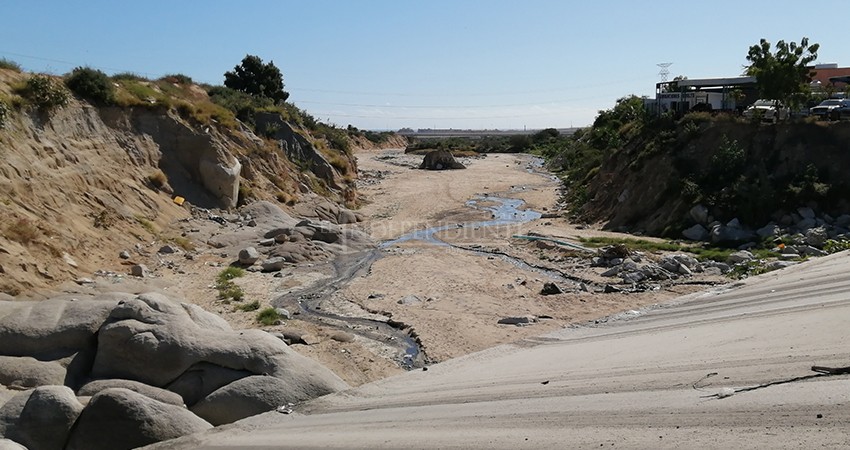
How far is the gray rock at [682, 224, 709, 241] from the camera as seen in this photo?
29.2 m

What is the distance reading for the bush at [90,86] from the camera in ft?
97.6

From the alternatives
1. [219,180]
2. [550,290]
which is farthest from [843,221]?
[219,180]

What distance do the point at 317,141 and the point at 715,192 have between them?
26.8 metres

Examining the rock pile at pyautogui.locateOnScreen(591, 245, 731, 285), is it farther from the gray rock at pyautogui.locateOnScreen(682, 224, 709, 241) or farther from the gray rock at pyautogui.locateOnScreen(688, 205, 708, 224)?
the gray rock at pyautogui.locateOnScreen(688, 205, 708, 224)

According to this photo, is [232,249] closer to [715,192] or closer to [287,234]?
[287,234]

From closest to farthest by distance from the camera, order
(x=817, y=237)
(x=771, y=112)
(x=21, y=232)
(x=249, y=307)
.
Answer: (x=21, y=232) → (x=249, y=307) → (x=817, y=237) → (x=771, y=112)

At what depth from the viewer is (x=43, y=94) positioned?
86.5ft

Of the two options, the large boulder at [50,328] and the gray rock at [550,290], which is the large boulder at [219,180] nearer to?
the gray rock at [550,290]

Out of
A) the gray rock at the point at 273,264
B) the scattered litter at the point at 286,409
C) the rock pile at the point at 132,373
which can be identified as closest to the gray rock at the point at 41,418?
the rock pile at the point at 132,373

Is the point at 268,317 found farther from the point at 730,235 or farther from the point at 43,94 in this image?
the point at 730,235

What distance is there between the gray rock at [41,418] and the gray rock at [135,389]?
3.44 ft

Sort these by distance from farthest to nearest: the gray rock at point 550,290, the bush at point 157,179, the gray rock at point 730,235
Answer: the bush at point 157,179, the gray rock at point 730,235, the gray rock at point 550,290

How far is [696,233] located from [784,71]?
841 centimetres

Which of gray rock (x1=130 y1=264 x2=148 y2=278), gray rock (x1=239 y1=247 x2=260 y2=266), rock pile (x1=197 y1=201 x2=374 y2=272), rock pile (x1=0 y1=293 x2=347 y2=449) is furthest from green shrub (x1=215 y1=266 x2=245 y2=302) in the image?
rock pile (x1=0 y1=293 x2=347 y2=449)
